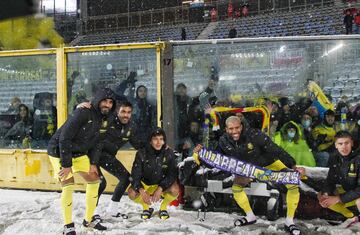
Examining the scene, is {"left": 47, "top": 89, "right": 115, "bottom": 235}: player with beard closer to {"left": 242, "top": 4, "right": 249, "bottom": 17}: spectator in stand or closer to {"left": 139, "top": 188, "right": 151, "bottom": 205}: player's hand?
{"left": 139, "top": 188, "right": 151, "bottom": 205}: player's hand

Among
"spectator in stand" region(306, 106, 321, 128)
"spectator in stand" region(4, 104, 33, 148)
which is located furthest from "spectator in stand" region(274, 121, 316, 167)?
"spectator in stand" region(4, 104, 33, 148)

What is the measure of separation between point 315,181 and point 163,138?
214cm

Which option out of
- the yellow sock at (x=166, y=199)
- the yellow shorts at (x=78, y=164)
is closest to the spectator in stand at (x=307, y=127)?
the yellow sock at (x=166, y=199)

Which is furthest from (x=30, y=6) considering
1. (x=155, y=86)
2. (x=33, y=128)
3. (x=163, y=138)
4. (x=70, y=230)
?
(x=33, y=128)

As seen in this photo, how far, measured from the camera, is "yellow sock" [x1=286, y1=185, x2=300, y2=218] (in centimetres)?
509

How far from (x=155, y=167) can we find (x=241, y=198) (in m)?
1.22

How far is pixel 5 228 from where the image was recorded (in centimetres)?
514

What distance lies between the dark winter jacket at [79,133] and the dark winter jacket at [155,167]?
2.15 feet

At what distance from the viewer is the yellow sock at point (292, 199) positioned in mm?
5086

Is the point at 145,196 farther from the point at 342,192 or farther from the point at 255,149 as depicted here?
the point at 342,192

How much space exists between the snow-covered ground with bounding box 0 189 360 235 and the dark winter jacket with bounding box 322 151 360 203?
17.6 inches

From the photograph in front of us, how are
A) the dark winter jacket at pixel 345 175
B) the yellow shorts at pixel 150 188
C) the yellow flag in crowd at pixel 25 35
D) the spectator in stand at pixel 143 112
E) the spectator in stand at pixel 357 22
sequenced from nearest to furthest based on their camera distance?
the dark winter jacket at pixel 345 175 < the yellow shorts at pixel 150 188 < the spectator in stand at pixel 143 112 < the spectator in stand at pixel 357 22 < the yellow flag in crowd at pixel 25 35

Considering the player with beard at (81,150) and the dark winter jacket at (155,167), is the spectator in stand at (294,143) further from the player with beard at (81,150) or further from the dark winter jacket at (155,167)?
the player with beard at (81,150)

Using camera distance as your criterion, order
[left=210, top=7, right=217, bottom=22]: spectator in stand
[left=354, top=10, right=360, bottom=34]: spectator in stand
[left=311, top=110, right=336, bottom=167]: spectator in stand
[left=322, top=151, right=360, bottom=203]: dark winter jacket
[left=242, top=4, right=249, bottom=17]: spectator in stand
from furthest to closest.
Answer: [left=210, top=7, right=217, bottom=22]: spectator in stand, [left=242, top=4, right=249, bottom=17]: spectator in stand, [left=354, top=10, right=360, bottom=34]: spectator in stand, [left=311, top=110, right=336, bottom=167]: spectator in stand, [left=322, top=151, right=360, bottom=203]: dark winter jacket
